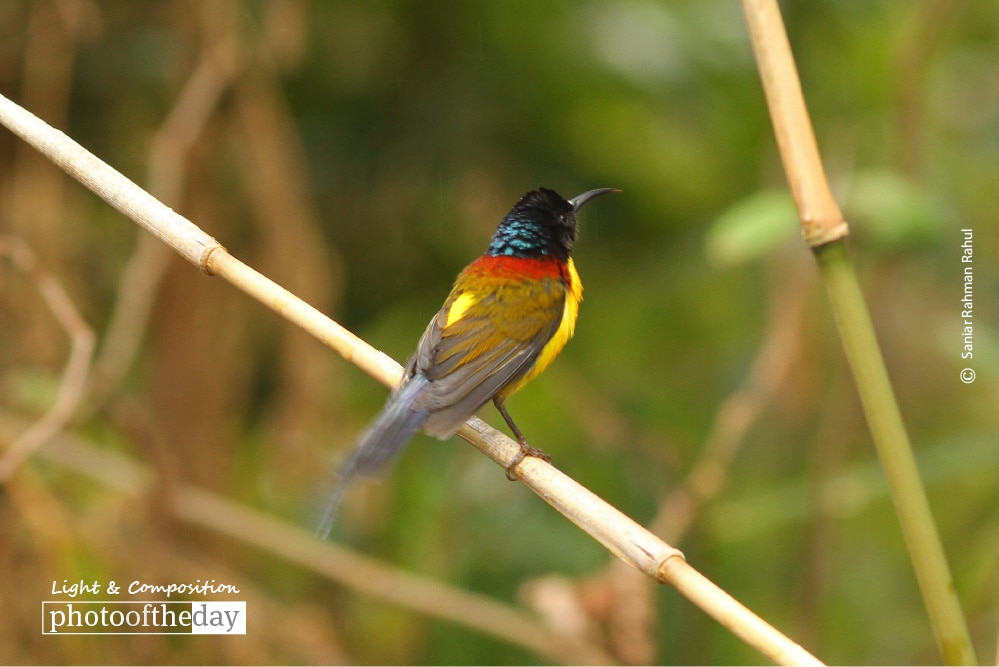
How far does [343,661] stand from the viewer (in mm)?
3146

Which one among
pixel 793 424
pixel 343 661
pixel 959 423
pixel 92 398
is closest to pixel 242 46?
pixel 92 398

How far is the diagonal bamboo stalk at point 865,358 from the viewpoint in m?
1.06

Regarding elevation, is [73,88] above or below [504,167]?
above

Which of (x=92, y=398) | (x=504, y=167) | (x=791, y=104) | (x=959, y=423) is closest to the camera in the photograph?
(x=791, y=104)

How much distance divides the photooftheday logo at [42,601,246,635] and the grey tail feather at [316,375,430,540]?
123cm

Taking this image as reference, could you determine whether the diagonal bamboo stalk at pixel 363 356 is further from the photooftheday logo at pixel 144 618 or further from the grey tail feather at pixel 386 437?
the photooftheday logo at pixel 144 618

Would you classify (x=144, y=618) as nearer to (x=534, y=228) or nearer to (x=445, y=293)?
(x=445, y=293)

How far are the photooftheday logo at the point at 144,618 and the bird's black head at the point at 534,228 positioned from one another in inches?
52.4

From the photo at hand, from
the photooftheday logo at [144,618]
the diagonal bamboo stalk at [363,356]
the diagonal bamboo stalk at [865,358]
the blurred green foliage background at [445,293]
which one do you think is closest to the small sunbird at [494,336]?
the diagonal bamboo stalk at [363,356]

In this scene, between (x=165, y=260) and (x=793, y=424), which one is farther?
(x=793, y=424)

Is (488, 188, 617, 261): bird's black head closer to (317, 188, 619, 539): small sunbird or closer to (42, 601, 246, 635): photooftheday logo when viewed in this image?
(317, 188, 619, 539): small sunbird

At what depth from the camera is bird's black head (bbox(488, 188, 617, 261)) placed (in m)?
2.61

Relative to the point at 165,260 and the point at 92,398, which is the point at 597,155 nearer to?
the point at 165,260

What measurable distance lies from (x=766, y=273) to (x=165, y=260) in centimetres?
211
